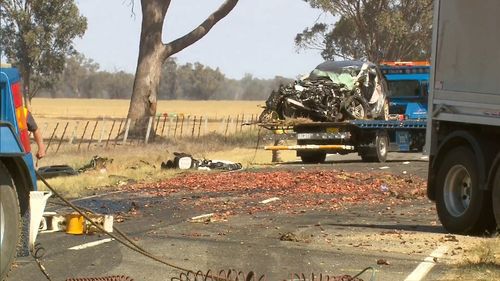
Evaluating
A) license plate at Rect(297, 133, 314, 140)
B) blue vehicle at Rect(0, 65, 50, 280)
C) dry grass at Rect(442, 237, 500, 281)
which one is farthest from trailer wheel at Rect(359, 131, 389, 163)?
blue vehicle at Rect(0, 65, 50, 280)

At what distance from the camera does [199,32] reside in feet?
146

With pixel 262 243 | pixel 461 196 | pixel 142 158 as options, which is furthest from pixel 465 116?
pixel 142 158

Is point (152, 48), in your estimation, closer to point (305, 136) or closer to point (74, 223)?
point (305, 136)

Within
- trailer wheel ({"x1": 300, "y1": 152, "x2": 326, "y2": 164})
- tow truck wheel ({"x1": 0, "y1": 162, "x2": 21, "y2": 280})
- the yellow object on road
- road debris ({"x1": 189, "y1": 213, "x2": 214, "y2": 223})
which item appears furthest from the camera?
trailer wheel ({"x1": 300, "y1": 152, "x2": 326, "y2": 164})

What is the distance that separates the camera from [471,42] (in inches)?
492

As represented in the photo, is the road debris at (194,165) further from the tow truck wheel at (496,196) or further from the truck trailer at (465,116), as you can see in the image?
the tow truck wheel at (496,196)

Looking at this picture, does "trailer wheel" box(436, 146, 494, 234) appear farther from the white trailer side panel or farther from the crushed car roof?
the crushed car roof

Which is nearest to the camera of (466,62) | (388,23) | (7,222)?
(7,222)

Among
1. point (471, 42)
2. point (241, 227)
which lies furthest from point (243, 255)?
point (471, 42)

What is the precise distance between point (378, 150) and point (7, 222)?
883 inches

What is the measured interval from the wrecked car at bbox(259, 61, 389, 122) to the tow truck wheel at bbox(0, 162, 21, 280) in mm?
21374

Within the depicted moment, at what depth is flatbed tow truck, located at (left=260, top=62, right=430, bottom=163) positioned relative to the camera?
28.9 metres

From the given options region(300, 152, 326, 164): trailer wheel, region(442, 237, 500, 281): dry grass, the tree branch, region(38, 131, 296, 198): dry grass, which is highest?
the tree branch

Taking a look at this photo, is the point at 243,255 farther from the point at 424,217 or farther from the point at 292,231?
the point at 424,217
